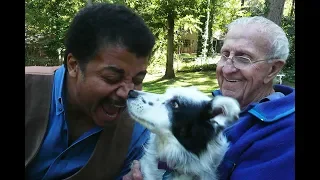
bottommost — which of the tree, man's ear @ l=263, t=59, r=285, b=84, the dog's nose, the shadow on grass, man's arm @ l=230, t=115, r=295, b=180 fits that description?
man's arm @ l=230, t=115, r=295, b=180

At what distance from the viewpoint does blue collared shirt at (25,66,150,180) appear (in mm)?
1093

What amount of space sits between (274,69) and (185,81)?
0.31 m

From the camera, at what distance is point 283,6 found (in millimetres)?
1158

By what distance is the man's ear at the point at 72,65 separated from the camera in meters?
1.07

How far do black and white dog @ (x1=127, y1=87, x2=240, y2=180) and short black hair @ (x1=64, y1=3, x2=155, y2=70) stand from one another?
0.15 metres

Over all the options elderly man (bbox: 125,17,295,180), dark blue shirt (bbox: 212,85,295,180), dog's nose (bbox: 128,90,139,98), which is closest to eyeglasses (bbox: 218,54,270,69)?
elderly man (bbox: 125,17,295,180)

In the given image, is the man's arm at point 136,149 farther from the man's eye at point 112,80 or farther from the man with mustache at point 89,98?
the man's eye at point 112,80

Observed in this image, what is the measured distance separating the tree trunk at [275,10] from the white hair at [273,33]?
0.01 metres

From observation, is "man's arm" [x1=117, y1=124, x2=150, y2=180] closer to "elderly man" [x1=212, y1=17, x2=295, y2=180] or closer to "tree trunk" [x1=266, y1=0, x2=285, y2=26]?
"elderly man" [x1=212, y1=17, x2=295, y2=180]

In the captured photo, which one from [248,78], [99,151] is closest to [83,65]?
[99,151]

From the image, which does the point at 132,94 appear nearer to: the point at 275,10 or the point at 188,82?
the point at 188,82

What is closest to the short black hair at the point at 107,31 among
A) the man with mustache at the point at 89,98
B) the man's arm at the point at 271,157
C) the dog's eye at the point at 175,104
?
the man with mustache at the point at 89,98

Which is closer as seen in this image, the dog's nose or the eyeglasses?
the dog's nose
